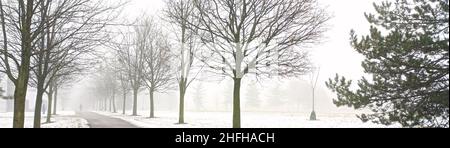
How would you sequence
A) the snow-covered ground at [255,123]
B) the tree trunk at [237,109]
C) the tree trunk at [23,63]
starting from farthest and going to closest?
the snow-covered ground at [255,123]
the tree trunk at [237,109]
the tree trunk at [23,63]

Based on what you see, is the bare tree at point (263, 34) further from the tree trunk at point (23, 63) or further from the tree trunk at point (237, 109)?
the tree trunk at point (23, 63)

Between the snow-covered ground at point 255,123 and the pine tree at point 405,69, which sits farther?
the snow-covered ground at point 255,123

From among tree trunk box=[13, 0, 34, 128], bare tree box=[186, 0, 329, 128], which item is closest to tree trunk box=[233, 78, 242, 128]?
bare tree box=[186, 0, 329, 128]

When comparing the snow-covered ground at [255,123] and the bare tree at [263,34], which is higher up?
the bare tree at [263,34]

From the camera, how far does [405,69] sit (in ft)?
→ 39.4

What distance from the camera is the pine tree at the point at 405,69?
11.5 meters

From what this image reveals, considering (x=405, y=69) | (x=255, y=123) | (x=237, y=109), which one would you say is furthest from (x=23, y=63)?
(x=255, y=123)

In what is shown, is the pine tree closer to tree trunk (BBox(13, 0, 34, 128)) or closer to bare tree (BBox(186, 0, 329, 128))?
bare tree (BBox(186, 0, 329, 128))

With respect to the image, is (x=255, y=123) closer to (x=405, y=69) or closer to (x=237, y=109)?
(x=237, y=109)

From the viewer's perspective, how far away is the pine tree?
11.5 m

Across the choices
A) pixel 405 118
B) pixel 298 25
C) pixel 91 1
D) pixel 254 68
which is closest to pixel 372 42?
pixel 405 118

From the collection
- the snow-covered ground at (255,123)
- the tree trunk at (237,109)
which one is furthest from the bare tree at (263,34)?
the snow-covered ground at (255,123)
